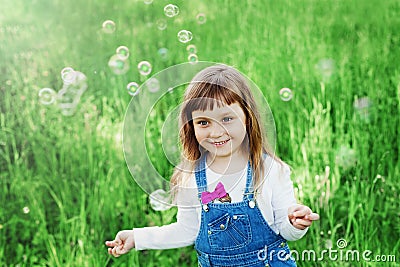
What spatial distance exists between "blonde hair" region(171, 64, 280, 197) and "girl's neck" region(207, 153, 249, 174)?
2 cm

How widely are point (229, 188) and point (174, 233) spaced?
0.19m

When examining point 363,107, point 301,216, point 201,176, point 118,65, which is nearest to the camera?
point 301,216

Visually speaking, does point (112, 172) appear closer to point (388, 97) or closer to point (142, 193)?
point (142, 193)

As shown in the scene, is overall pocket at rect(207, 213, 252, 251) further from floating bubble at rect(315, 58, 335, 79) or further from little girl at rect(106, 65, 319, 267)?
floating bubble at rect(315, 58, 335, 79)

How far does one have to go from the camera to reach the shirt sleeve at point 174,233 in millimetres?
1562

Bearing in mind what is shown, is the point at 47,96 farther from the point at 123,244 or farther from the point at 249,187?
the point at 249,187

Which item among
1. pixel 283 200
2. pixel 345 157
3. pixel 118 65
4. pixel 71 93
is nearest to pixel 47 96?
pixel 71 93

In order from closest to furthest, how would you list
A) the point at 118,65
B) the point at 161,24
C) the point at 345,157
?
the point at 345,157 < the point at 118,65 < the point at 161,24

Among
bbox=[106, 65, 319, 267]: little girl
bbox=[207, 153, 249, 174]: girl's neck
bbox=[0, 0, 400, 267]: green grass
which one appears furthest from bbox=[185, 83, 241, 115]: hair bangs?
bbox=[0, 0, 400, 267]: green grass

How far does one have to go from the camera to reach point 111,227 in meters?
2.14

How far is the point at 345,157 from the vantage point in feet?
7.13

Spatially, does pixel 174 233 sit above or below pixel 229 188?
below

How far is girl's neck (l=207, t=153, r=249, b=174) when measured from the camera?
1.52 metres
